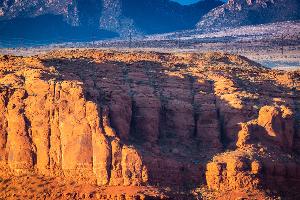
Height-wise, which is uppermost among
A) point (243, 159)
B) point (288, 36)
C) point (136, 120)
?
point (288, 36)

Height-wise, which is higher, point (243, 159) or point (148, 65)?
point (148, 65)

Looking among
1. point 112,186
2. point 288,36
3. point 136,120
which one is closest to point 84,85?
point 136,120

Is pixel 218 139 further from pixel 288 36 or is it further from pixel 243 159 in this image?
pixel 288 36

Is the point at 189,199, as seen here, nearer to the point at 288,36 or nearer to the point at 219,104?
the point at 219,104

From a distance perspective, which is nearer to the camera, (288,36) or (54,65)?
(54,65)

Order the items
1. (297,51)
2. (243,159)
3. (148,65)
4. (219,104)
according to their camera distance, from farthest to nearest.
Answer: (297,51), (148,65), (219,104), (243,159)

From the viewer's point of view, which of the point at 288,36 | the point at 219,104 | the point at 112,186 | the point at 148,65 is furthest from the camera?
the point at 288,36

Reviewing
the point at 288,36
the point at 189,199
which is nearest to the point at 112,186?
the point at 189,199
